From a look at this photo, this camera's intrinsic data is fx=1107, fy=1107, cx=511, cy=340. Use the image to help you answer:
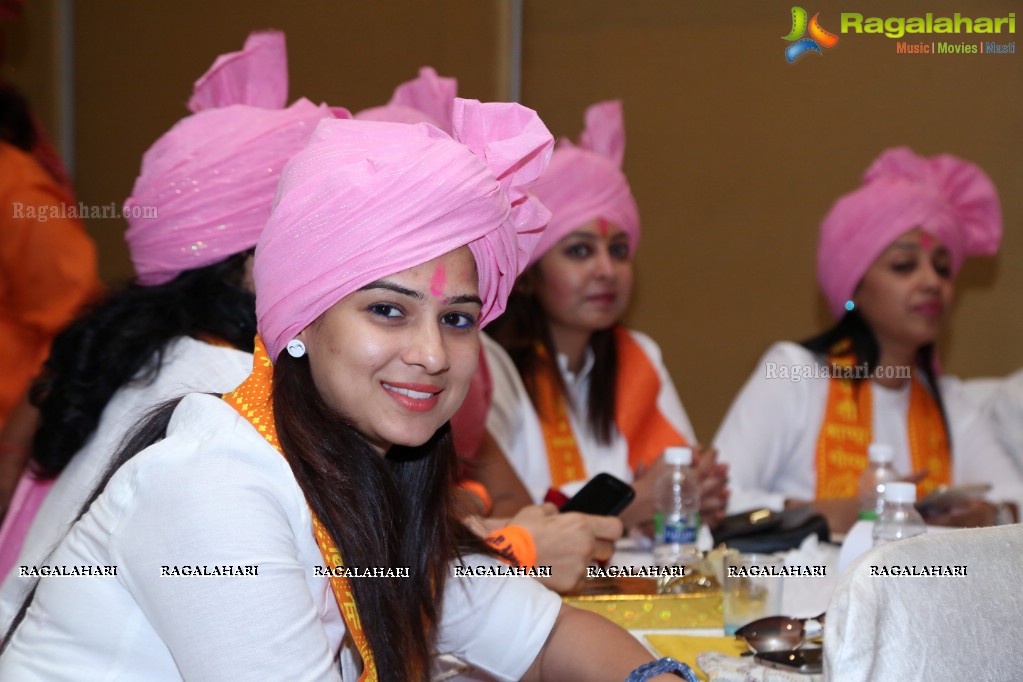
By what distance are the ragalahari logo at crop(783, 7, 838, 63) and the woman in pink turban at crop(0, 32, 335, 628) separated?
222 cm

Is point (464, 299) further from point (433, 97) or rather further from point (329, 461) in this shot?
point (433, 97)

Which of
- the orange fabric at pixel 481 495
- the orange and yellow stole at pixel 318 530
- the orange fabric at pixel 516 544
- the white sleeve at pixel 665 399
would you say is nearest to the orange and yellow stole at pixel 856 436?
the white sleeve at pixel 665 399

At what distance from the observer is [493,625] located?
5.30ft

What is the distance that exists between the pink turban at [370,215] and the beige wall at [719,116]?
9.15 ft

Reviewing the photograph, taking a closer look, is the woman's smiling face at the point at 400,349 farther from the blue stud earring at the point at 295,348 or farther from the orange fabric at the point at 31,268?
the orange fabric at the point at 31,268

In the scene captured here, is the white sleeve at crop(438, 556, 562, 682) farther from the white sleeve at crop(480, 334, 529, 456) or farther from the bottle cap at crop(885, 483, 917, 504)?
the white sleeve at crop(480, 334, 529, 456)

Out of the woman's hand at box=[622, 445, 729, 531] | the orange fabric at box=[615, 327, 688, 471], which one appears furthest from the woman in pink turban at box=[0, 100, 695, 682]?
the orange fabric at box=[615, 327, 688, 471]

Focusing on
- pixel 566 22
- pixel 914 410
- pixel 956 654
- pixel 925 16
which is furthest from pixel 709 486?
→ pixel 566 22

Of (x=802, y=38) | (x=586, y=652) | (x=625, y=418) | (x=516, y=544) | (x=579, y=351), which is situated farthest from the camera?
(x=802, y=38)

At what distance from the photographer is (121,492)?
1.28m

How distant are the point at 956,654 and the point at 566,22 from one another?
3453 mm

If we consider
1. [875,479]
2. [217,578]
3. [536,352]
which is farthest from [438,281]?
[536,352]

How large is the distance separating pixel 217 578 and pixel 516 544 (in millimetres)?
803

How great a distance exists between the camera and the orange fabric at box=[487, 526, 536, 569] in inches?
74.0
